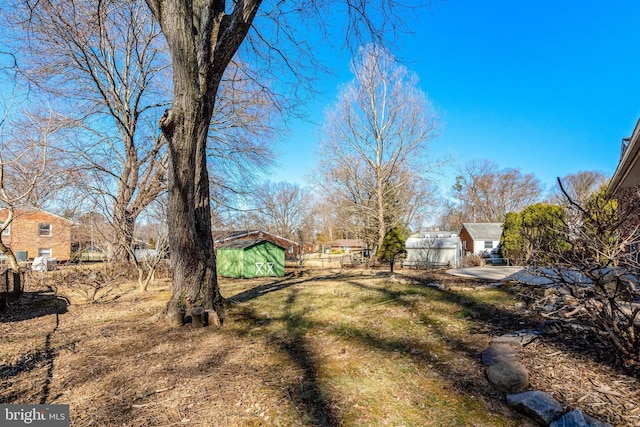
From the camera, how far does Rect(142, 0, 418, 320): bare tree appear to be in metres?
4.32

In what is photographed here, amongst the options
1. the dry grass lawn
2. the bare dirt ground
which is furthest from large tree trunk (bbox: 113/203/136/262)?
the bare dirt ground

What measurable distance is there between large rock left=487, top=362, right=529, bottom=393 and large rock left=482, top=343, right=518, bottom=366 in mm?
180

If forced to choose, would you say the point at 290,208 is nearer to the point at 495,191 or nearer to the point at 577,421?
the point at 495,191

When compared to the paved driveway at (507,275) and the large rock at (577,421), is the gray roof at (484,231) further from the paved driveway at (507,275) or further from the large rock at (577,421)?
the large rock at (577,421)

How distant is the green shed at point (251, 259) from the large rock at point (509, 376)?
11420 mm

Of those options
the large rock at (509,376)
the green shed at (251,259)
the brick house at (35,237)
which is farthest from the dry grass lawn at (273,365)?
the brick house at (35,237)

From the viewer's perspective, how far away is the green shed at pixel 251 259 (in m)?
13.2

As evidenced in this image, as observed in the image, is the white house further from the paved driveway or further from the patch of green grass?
Result: the patch of green grass

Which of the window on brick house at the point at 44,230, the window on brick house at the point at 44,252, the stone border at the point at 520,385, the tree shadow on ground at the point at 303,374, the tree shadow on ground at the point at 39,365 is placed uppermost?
the window on brick house at the point at 44,230

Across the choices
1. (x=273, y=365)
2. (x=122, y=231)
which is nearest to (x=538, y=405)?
(x=273, y=365)

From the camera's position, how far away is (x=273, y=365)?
3168 mm

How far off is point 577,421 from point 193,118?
4961 mm

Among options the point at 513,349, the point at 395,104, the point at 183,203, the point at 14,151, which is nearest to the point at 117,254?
the point at 14,151

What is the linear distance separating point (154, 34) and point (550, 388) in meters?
14.5
